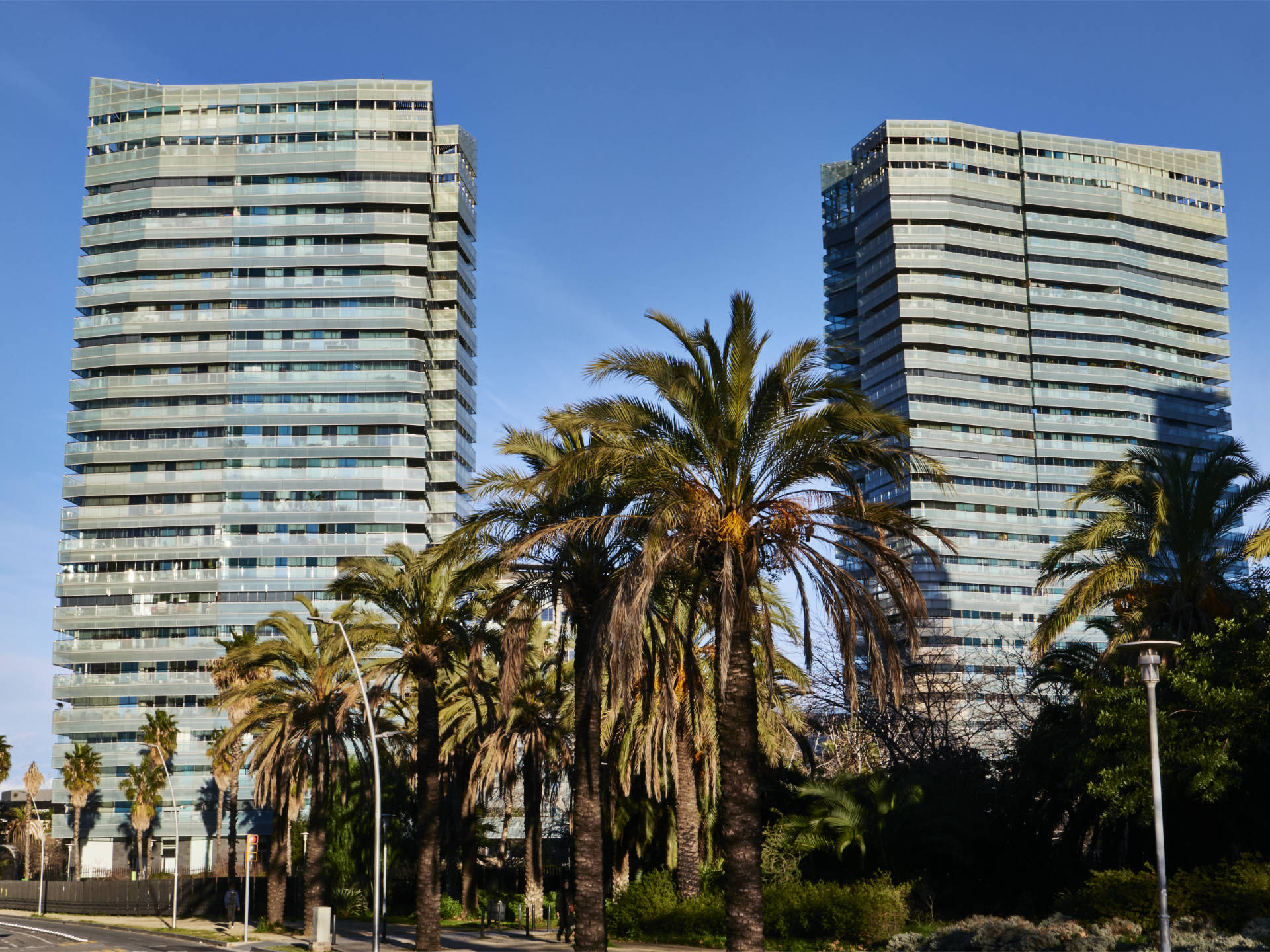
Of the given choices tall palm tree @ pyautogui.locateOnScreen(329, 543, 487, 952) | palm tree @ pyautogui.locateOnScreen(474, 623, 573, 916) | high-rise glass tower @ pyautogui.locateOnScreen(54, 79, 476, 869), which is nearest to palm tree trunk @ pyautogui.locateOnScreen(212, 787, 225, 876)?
high-rise glass tower @ pyautogui.locateOnScreen(54, 79, 476, 869)

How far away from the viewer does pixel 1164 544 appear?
33.5 meters

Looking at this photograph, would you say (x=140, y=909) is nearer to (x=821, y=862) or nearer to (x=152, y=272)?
(x=821, y=862)

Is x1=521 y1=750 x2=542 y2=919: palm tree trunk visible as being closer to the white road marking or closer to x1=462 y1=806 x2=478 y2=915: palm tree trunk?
x1=462 y1=806 x2=478 y2=915: palm tree trunk

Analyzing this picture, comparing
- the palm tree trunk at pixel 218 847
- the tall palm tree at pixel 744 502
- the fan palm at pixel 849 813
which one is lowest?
the palm tree trunk at pixel 218 847

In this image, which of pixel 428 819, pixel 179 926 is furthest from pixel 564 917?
pixel 179 926

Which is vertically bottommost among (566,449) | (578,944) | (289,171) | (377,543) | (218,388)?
(578,944)

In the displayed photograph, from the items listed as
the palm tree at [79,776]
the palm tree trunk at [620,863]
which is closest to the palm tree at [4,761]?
the palm tree at [79,776]

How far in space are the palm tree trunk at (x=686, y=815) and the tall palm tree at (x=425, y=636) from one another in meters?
6.10

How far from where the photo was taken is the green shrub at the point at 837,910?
30.2 metres

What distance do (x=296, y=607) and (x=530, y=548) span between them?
100m

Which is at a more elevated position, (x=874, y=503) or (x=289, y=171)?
(x=289, y=171)

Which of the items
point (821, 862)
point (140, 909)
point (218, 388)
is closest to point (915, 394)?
point (218, 388)

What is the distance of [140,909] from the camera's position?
65250 millimetres

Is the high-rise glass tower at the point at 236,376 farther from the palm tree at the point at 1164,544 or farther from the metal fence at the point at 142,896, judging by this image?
the palm tree at the point at 1164,544
